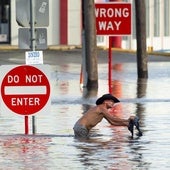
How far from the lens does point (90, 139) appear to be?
1892 cm

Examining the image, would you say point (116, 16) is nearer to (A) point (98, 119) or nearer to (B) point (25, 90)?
(A) point (98, 119)

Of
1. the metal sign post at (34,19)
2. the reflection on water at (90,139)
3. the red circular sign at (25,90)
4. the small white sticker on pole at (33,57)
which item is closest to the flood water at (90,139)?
the reflection on water at (90,139)

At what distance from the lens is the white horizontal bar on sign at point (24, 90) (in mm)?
18781

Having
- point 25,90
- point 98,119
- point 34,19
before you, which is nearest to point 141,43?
point 34,19

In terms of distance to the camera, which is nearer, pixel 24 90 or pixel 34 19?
pixel 24 90

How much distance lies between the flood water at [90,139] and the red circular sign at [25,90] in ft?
1.68

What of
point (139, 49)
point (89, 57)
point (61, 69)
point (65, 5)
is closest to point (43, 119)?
point (89, 57)

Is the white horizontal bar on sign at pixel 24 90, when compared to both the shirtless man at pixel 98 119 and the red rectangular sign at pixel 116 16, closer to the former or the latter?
the shirtless man at pixel 98 119

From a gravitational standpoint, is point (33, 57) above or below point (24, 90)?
above

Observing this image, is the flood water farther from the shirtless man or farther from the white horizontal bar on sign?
the white horizontal bar on sign

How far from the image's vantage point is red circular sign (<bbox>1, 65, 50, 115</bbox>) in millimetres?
18750

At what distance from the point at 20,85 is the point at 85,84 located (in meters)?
14.0

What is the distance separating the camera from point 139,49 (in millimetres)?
38188

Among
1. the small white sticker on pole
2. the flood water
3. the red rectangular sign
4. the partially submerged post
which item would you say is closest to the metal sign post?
the small white sticker on pole
